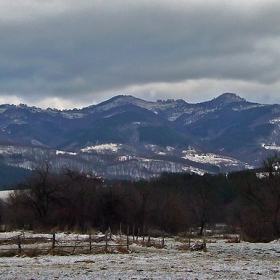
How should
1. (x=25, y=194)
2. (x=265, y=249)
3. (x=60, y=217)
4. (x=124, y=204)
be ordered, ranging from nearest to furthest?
(x=265, y=249), (x=60, y=217), (x=124, y=204), (x=25, y=194)

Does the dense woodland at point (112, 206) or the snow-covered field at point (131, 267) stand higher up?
the dense woodland at point (112, 206)

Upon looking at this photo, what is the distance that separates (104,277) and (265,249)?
24.1 m

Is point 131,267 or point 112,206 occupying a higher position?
point 112,206

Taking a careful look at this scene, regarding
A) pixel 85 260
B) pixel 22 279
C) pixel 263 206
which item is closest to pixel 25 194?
pixel 263 206

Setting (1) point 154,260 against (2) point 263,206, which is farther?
(2) point 263,206

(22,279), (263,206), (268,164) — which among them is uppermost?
(268,164)

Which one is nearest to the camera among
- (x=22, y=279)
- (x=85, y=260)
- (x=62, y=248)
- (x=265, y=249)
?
(x=22, y=279)

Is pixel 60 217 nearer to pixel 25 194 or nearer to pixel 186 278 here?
pixel 25 194

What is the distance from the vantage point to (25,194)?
287 ft

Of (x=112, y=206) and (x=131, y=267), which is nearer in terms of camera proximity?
(x=131, y=267)

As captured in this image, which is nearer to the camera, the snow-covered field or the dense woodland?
the snow-covered field

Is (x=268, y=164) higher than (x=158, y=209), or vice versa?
(x=268, y=164)

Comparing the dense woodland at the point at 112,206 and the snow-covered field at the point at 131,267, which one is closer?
the snow-covered field at the point at 131,267

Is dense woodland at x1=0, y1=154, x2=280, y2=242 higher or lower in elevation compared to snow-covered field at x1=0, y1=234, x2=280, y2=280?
higher
